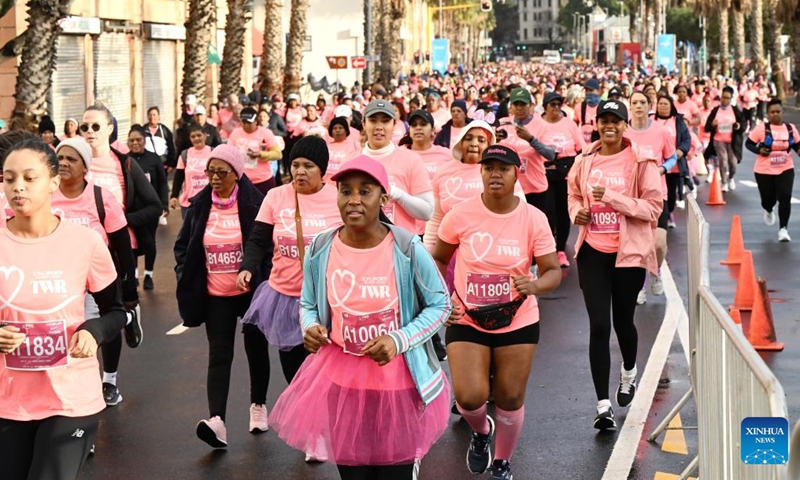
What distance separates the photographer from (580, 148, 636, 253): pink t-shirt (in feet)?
30.2

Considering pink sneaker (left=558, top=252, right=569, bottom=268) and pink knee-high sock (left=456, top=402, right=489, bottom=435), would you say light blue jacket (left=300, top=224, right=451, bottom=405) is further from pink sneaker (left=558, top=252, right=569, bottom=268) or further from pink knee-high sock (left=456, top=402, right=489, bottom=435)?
pink sneaker (left=558, top=252, right=569, bottom=268)

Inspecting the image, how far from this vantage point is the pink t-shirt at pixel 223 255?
28.5 feet

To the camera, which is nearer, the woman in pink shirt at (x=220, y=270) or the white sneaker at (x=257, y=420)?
the woman in pink shirt at (x=220, y=270)

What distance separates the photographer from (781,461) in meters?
3.96

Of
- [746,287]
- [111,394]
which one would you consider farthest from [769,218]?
[111,394]

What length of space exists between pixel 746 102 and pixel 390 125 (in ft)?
104

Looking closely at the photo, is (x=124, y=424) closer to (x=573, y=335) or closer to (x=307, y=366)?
(x=307, y=366)

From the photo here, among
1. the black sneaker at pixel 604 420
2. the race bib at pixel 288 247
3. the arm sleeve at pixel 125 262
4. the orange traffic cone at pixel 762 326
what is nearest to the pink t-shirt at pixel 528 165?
the orange traffic cone at pixel 762 326

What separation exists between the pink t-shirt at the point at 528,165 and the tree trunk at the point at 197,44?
685 inches

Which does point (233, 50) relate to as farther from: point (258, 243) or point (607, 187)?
point (258, 243)

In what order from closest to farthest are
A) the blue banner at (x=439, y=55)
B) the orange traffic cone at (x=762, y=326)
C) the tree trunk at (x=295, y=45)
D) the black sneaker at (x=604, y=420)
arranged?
the black sneaker at (x=604, y=420)
the orange traffic cone at (x=762, y=326)
the tree trunk at (x=295, y=45)
the blue banner at (x=439, y=55)

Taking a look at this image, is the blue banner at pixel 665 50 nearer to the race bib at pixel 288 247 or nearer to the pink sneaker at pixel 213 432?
the race bib at pixel 288 247

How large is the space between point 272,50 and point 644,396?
100.0ft

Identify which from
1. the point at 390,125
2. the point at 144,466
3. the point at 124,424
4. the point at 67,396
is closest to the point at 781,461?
the point at 67,396
